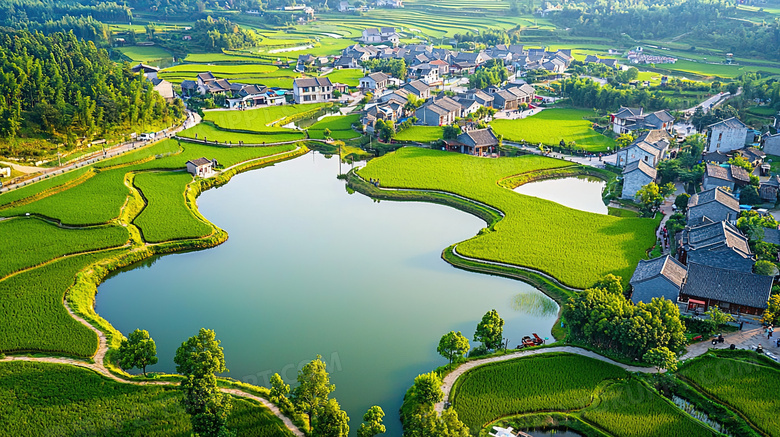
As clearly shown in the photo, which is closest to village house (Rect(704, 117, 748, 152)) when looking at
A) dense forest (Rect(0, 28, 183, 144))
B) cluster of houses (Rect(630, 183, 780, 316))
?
cluster of houses (Rect(630, 183, 780, 316))

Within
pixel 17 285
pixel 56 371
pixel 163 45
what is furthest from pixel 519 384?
pixel 163 45

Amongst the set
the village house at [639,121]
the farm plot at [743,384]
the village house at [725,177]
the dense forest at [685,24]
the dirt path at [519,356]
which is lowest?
the dirt path at [519,356]

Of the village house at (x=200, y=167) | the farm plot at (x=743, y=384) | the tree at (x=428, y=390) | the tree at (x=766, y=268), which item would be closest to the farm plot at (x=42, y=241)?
the village house at (x=200, y=167)

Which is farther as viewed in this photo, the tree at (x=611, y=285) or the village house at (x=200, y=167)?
the village house at (x=200, y=167)

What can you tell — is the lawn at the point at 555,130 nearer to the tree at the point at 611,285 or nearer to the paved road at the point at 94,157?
the tree at the point at 611,285

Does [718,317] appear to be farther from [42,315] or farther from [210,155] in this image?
[210,155]

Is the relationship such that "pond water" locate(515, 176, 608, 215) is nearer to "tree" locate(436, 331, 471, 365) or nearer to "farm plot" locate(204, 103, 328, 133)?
"tree" locate(436, 331, 471, 365)

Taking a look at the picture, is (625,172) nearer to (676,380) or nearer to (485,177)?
(485,177)
